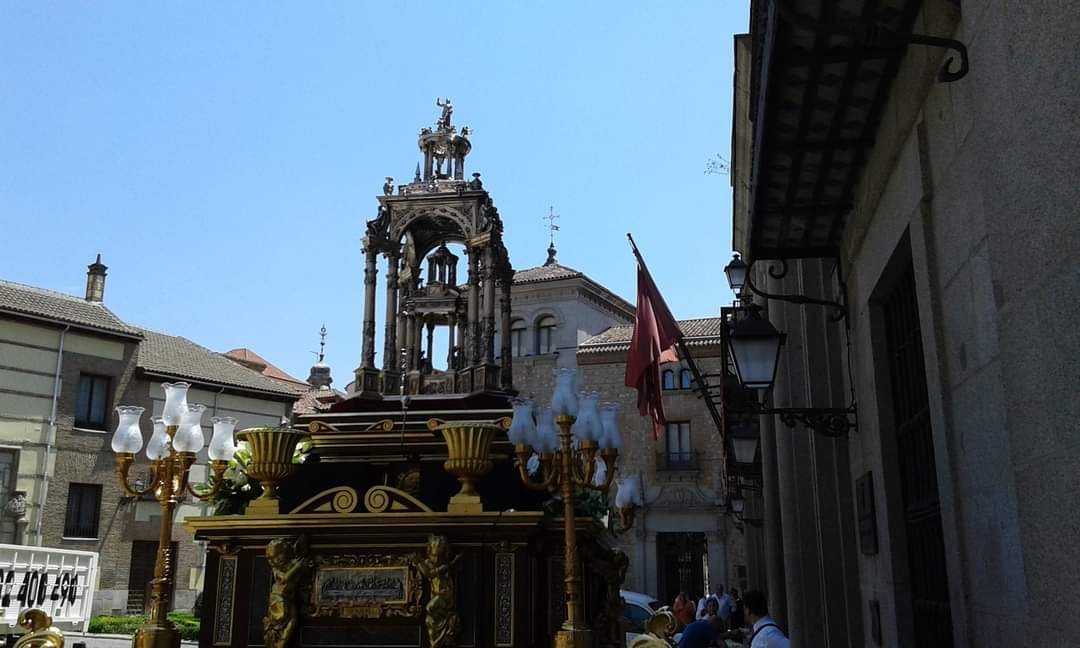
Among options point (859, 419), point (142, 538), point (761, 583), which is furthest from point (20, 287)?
point (859, 419)

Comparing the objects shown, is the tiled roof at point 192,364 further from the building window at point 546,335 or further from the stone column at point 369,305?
the stone column at point 369,305

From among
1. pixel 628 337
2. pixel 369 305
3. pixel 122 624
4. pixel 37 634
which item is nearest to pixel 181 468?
pixel 37 634

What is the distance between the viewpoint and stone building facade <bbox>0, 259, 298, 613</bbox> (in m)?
23.5

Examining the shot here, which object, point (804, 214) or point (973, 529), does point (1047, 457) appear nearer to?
point (973, 529)

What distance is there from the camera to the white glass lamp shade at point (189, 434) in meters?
7.25

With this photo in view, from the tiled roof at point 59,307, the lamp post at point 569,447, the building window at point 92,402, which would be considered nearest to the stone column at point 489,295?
the lamp post at point 569,447

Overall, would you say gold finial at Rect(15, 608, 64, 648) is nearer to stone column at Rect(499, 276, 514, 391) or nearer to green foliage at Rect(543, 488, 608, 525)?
green foliage at Rect(543, 488, 608, 525)

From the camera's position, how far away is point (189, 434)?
23.9ft

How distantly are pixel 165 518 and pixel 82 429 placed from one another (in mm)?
20099

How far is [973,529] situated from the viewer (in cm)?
395

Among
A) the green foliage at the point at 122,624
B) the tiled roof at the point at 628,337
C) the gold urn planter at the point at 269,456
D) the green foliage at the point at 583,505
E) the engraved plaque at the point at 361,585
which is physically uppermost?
the tiled roof at the point at 628,337

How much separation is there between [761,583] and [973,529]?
21.3m

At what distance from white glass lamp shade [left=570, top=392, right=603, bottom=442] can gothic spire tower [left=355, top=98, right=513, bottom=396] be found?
3.33 meters

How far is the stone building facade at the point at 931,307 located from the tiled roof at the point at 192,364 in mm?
22934
